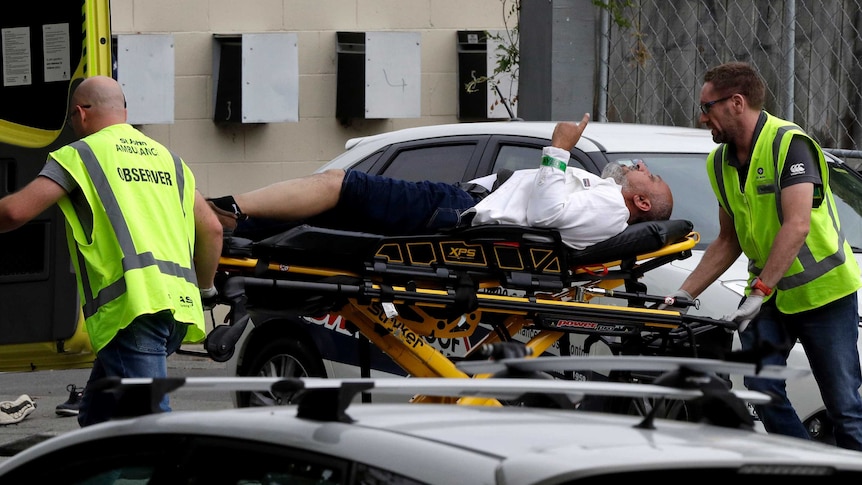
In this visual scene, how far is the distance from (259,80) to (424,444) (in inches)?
419

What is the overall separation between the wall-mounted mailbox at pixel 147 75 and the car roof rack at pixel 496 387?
10.0m

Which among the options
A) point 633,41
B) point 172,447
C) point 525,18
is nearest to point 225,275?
point 172,447

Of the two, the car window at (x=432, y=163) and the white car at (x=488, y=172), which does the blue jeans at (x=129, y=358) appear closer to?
the white car at (x=488, y=172)

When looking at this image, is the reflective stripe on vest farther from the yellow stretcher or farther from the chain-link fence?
the chain-link fence

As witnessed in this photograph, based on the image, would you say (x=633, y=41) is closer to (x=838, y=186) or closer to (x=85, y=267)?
(x=838, y=186)

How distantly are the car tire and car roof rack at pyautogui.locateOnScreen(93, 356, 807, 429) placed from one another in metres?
4.53

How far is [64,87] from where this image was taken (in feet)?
24.1

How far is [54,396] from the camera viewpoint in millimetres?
9648

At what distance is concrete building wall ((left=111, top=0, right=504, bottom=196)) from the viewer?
12648 millimetres

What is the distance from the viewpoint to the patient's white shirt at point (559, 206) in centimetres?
569

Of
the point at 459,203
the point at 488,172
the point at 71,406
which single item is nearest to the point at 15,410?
the point at 71,406

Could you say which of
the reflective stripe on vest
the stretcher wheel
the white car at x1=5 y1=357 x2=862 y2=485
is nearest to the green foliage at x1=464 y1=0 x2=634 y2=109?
the stretcher wheel

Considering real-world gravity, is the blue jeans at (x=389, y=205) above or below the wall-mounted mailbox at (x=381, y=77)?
below

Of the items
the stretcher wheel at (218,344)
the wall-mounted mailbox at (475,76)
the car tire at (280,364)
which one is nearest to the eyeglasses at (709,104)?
the stretcher wheel at (218,344)
